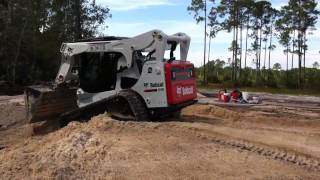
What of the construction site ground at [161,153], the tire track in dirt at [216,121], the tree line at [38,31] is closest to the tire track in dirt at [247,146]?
the construction site ground at [161,153]

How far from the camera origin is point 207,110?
57.2ft

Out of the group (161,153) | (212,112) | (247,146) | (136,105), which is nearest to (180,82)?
(136,105)

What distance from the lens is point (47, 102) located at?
1353 cm

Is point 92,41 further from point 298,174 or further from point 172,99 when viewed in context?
point 298,174

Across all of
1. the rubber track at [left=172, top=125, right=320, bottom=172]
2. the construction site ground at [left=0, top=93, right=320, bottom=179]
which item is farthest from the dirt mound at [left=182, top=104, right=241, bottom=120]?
the rubber track at [left=172, top=125, right=320, bottom=172]

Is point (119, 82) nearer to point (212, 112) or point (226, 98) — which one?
point (212, 112)

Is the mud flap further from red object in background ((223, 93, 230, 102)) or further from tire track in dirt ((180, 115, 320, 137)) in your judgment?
red object in background ((223, 93, 230, 102))

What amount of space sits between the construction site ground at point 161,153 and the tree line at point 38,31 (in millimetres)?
22091

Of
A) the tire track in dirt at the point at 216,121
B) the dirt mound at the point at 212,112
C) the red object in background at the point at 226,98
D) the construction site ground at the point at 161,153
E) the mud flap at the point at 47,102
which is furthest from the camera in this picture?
the red object in background at the point at 226,98

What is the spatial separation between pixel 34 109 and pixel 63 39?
87.1ft

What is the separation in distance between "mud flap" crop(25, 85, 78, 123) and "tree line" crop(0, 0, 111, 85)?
21.6m

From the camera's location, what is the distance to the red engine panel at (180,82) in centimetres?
1309

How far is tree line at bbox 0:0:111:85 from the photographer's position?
34531mm

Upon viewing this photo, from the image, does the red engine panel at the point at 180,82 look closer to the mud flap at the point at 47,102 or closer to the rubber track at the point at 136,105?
the rubber track at the point at 136,105
